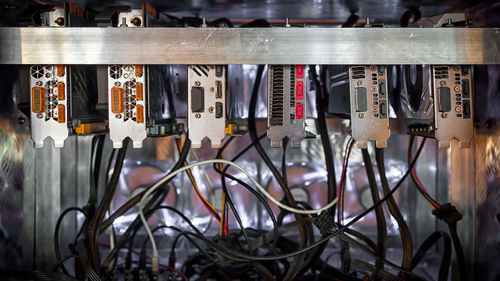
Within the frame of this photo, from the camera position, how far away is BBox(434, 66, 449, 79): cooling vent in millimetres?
985

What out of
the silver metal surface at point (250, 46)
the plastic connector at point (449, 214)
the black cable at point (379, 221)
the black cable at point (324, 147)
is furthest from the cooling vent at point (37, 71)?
the plastic connector at point (449, 214)

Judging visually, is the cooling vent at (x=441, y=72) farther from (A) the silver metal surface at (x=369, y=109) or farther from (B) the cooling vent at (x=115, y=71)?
(B) the cooling vent at (x=115, y=71)

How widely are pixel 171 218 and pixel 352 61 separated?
2.86 feet

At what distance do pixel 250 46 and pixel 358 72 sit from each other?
0.89 ft

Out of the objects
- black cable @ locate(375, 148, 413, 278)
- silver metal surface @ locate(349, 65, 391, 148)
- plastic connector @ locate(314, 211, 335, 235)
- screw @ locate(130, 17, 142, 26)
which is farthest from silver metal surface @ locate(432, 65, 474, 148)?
screw @ locate(130, 17, 142, 26)

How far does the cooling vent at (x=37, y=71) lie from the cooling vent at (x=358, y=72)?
0.76 m

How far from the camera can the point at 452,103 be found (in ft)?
3.22

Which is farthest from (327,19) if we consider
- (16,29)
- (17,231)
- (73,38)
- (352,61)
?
(17,231)

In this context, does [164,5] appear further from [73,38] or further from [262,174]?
[262,174]

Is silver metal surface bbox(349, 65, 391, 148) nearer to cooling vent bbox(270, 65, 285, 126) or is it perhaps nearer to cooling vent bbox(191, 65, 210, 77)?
cooling vent bbox(270, 65, 285, 126)

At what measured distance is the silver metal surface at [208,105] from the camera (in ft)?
3.23

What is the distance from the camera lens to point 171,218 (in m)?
1.47

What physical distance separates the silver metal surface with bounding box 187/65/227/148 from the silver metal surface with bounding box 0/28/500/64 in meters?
0.04

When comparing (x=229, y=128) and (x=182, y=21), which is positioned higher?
(x=182, y=21)
